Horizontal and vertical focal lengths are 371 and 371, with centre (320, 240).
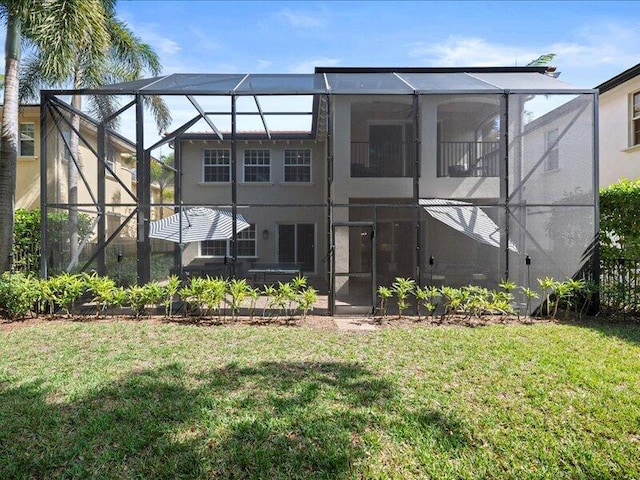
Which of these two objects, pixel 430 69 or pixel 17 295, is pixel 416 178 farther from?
pixel 17 295

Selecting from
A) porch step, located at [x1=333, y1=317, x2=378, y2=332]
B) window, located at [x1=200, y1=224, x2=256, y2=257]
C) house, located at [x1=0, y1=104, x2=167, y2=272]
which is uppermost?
house, located at [x1=0, y1=104, x2=167, y2=272]

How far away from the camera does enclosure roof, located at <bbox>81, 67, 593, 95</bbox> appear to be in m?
8.41

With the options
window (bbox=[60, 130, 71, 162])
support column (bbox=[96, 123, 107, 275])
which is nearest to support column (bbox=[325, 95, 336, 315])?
support column (bbox=[96, 123, 107, 275])

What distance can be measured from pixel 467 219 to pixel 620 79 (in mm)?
9226

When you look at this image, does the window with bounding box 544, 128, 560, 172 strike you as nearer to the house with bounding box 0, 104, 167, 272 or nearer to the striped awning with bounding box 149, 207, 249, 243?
the striped awning with bounding box 149, 207, 249, 243

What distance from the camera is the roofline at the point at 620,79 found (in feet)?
39.2

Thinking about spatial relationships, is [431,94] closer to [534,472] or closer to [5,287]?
[534,472]

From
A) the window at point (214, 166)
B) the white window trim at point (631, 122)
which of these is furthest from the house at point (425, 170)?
the white window trim at point (631, 122)

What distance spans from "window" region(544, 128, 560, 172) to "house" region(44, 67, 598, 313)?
0.07ft

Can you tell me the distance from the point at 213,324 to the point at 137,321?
1.65 metres

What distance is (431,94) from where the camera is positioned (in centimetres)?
840

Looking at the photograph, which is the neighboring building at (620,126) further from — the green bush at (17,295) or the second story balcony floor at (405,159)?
the green bush at (17,295)

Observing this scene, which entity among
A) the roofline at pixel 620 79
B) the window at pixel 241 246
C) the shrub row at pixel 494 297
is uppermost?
the roofline at pixel 620 79

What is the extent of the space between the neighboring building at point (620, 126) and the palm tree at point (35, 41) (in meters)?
15.7
